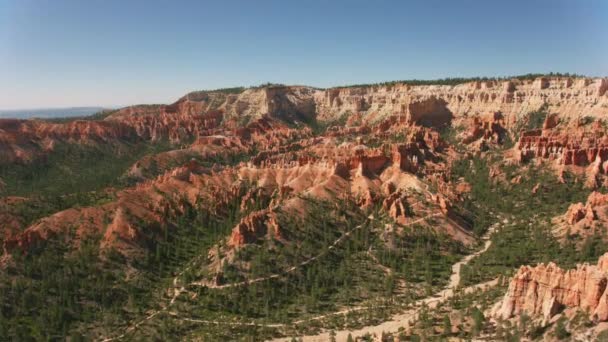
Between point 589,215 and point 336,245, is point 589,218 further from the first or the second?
point 336,245

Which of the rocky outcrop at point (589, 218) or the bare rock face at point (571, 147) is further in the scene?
the bare rock face at point (571, 147)

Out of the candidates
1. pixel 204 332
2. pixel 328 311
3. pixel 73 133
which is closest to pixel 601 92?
pixel 328 311

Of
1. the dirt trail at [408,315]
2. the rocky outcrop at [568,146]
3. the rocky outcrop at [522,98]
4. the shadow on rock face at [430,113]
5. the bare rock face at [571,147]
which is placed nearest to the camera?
the dirt trail at [408,315]

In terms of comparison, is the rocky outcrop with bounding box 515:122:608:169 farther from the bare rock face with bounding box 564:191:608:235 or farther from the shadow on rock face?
the shadow on rock face

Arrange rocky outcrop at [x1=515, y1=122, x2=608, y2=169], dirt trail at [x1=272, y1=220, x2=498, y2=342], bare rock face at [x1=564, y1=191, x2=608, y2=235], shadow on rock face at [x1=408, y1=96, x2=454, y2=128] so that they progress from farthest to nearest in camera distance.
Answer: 1. shadow on rock face at [x1=408, y1=96, x2=454, y2=128]
2. rocky outcrop at [x1=515, y1=122, x2=608, y2=169]
3. bare rock face at [x1=564, y1=191, x2=608, y2=235]
4. dirt trail at [x1=272, y1=220, x2=498, y2=342]

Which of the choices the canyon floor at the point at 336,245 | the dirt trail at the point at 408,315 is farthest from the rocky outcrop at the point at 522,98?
the dirt trail at the point at 408,315

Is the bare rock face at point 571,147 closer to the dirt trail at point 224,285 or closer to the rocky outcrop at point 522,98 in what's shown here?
the rocky outcrop at point 522,98

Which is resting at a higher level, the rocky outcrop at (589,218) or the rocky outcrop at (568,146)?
the rocky outcrop at (568,146)

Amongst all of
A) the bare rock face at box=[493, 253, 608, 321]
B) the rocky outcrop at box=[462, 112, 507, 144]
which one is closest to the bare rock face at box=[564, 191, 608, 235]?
the bare rock face at box=[493, 253, 608, 321]
